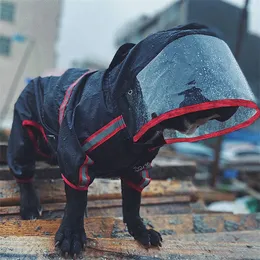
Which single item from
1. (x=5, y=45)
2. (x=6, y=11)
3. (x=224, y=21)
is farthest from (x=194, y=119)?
(x=224, y=21)

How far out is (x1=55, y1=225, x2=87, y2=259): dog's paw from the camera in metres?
1.81

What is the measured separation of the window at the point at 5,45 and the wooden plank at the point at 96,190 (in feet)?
43.0

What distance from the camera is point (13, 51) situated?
48.1ft

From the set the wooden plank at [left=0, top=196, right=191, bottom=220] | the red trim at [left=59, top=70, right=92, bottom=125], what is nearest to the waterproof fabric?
the red trim at [left=59, top=70, right=92, bottom=125]

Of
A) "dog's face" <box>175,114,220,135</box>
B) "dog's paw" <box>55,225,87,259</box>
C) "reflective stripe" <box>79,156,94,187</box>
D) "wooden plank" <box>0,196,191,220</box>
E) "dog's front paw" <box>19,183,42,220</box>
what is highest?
"dog's face" <box>175,114,220,135</box>

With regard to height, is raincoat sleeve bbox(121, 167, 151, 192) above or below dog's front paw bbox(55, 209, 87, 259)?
above

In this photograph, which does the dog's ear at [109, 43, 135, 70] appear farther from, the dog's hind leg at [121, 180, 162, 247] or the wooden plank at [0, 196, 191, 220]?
the wooden plank at [0, 196, 191, 220]

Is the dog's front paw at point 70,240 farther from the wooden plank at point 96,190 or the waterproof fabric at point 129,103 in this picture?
the wooden plank at point 96,190

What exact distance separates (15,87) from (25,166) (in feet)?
36.7

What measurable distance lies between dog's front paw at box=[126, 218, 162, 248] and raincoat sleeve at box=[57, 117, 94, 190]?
0.48 m

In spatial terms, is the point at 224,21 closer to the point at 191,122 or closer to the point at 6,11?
the point at 6,11

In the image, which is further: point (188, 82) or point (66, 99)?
point (66, 99)

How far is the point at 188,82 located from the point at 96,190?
4.91 feet

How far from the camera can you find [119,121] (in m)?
1.79
